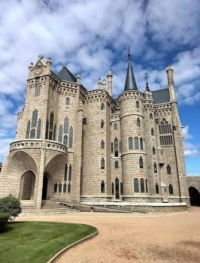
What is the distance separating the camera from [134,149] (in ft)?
109

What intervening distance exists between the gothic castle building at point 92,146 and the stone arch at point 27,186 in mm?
129

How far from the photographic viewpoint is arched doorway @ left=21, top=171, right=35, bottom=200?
26.8 meters

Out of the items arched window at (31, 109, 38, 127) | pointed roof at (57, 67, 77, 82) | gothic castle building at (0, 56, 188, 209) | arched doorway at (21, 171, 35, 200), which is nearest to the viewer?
arched doorway at (21, 171, 35, 200)

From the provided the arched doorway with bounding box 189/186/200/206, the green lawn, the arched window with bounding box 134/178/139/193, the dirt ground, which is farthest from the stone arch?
the arched doorway with bounding box 189/186/200/206

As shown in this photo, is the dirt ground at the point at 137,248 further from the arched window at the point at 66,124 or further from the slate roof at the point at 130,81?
the slate roof at the point at 130,81

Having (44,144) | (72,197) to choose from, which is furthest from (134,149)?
(44,144)

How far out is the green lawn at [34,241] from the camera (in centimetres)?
705

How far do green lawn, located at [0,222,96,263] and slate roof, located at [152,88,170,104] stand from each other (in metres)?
35.6

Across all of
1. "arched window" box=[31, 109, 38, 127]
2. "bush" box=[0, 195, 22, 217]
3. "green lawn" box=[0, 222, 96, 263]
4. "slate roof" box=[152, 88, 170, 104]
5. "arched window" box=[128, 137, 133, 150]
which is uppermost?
"slate roof" box=[152, 88, 170, 104]

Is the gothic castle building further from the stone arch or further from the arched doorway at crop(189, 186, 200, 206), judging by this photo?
the arched doorway at crop(189, 186, 200, 206)

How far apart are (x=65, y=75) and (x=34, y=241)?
32.8m

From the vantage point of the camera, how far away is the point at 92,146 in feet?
114

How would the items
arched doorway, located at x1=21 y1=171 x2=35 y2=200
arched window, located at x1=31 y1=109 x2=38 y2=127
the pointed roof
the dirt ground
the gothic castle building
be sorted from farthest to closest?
the pointed roof < arched window, located at x1=31 y1=109 x2=38 y2=127 < the gothic castle building < arched doorway, located at x1=21 y1=171 x2=35 y2=200 < the dirt ground

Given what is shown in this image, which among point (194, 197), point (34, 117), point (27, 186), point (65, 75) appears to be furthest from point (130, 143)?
point (194, 197)
